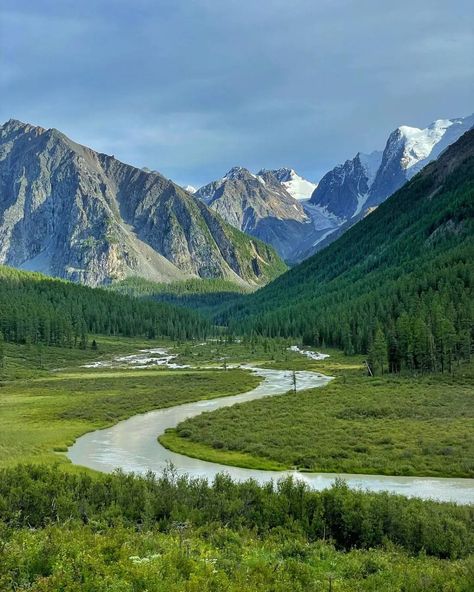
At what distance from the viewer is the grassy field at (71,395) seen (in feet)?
200

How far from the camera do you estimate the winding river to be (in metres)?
40.3

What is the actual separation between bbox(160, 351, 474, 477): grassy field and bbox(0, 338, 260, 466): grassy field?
14551mm

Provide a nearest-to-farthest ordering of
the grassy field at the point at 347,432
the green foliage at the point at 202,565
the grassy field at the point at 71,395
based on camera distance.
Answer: the green foliage at the point at 202,565 → the grassy field at the point at 347,432 → the grassy field at the point at 71,395

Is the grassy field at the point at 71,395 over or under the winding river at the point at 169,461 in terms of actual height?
over

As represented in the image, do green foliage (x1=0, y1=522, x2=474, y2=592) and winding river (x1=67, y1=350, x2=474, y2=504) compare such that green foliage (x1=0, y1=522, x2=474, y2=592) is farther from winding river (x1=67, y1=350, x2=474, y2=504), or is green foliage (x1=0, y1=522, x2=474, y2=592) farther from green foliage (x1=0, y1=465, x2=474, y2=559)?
winding river (x1=67, y1=350, x2=474, y2=504)

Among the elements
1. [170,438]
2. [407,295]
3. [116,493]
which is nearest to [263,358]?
[407,295]

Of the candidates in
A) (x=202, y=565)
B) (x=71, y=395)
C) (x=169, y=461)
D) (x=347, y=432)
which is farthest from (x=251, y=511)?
(x=71, y=395)

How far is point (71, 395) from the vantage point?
335 feet

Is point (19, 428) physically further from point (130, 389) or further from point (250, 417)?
point (130, 389)

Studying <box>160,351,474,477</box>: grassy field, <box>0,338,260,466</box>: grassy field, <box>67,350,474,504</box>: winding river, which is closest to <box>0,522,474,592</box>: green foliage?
<box>67,350,474,504</box>: winding river

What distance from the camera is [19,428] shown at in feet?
226

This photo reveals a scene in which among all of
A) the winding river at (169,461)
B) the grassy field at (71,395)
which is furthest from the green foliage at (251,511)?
the grassy field at (71,395)

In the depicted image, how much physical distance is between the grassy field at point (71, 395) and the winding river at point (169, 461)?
9.72 ft

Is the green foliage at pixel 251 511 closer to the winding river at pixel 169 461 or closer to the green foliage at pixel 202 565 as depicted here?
the green foliage at pixel 202 565
